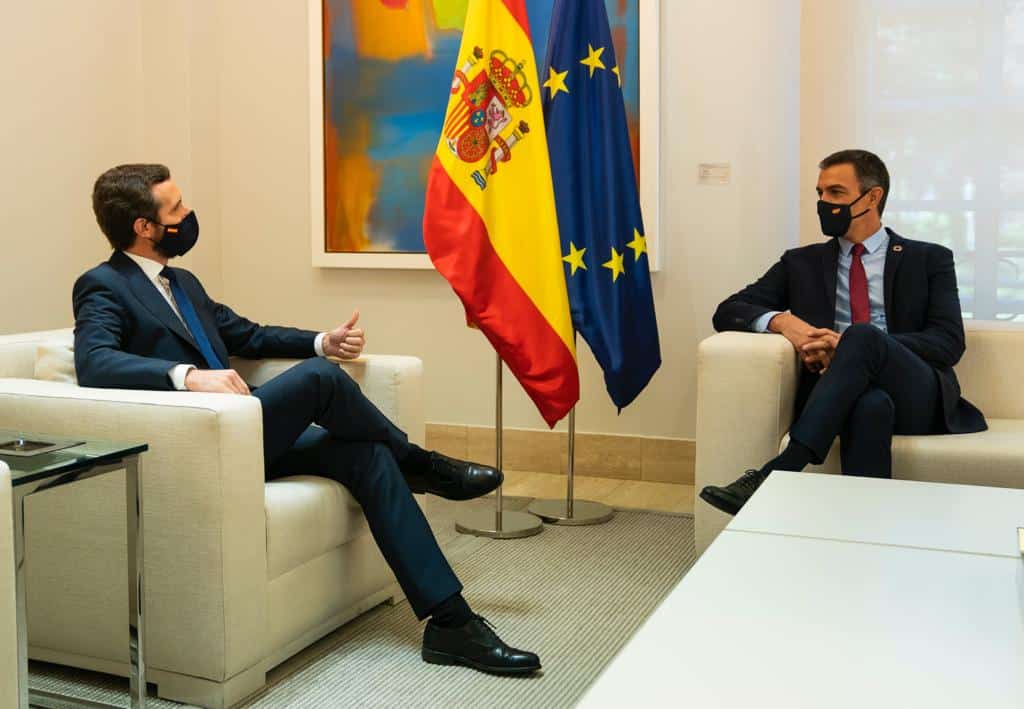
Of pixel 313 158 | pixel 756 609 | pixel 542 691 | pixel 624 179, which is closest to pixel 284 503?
pixel 542 691

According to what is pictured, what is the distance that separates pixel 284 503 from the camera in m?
2.57

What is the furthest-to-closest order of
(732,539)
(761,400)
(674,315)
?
1. (674,315)
2. (761,400)
3. (732,539)

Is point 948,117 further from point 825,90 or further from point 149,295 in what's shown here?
point 149,295

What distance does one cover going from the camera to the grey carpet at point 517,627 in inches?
98.0

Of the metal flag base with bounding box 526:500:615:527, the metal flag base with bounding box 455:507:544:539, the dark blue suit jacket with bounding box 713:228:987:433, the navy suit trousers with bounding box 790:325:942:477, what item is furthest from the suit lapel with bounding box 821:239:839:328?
the metal flag base with bounding box 455:507:544:539

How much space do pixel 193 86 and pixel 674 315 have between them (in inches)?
90.9

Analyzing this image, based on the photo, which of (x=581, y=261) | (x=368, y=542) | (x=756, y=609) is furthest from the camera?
(x=581, y=261)

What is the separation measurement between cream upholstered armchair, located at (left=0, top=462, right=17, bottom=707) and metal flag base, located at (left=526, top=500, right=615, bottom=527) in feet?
7.69

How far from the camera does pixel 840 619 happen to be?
1.51 meters

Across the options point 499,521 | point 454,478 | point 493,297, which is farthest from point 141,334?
point 499,521

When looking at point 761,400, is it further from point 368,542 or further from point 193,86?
point 193,86

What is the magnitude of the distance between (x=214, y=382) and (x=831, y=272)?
201 cm

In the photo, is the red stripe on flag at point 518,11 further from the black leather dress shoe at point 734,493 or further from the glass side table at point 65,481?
the glass side table at point 65,481

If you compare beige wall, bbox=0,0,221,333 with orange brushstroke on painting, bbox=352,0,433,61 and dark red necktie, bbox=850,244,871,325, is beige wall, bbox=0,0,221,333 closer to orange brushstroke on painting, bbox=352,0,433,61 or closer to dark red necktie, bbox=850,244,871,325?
orange brushstroke on painting, bbox=352,0,433,61
